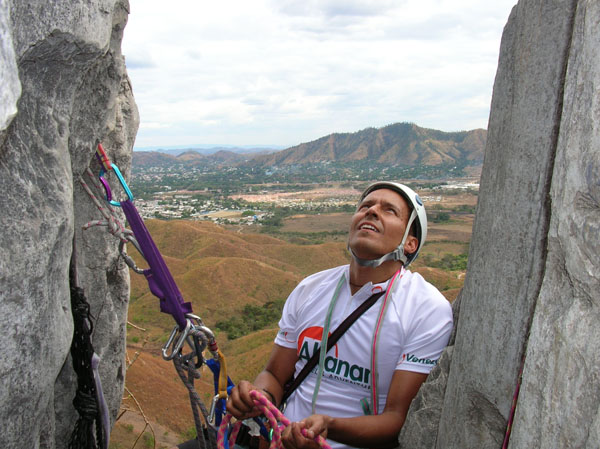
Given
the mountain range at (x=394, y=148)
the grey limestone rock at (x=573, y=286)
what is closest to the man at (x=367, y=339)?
the grey limestone rock at (x=573, y=286)

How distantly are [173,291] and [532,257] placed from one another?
5.91ft

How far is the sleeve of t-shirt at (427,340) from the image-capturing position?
2.39 m

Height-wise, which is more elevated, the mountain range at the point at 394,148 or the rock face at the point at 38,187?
the mountain range at the point at 394,148

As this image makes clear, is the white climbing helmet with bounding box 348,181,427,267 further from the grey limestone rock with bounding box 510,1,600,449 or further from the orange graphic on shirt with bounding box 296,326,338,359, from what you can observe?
the grey limestone rock with bounding box 510,1,600,449

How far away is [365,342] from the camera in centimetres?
253

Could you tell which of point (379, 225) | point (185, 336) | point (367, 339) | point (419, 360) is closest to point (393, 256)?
point (379, 225)

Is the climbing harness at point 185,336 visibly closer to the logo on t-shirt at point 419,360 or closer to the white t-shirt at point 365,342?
the white t-shirt at point 365,342

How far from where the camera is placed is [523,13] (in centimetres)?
190

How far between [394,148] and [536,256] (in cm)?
17503

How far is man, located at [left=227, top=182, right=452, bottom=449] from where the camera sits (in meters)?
2.37

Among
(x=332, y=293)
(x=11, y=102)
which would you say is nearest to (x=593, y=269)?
(x=332, y=293)

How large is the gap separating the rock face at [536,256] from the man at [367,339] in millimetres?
201

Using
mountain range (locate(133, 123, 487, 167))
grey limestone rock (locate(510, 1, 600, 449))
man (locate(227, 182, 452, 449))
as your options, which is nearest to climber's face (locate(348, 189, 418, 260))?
man (locate(227, 182, 452, 449))

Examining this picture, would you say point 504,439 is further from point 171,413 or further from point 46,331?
point 171,413
